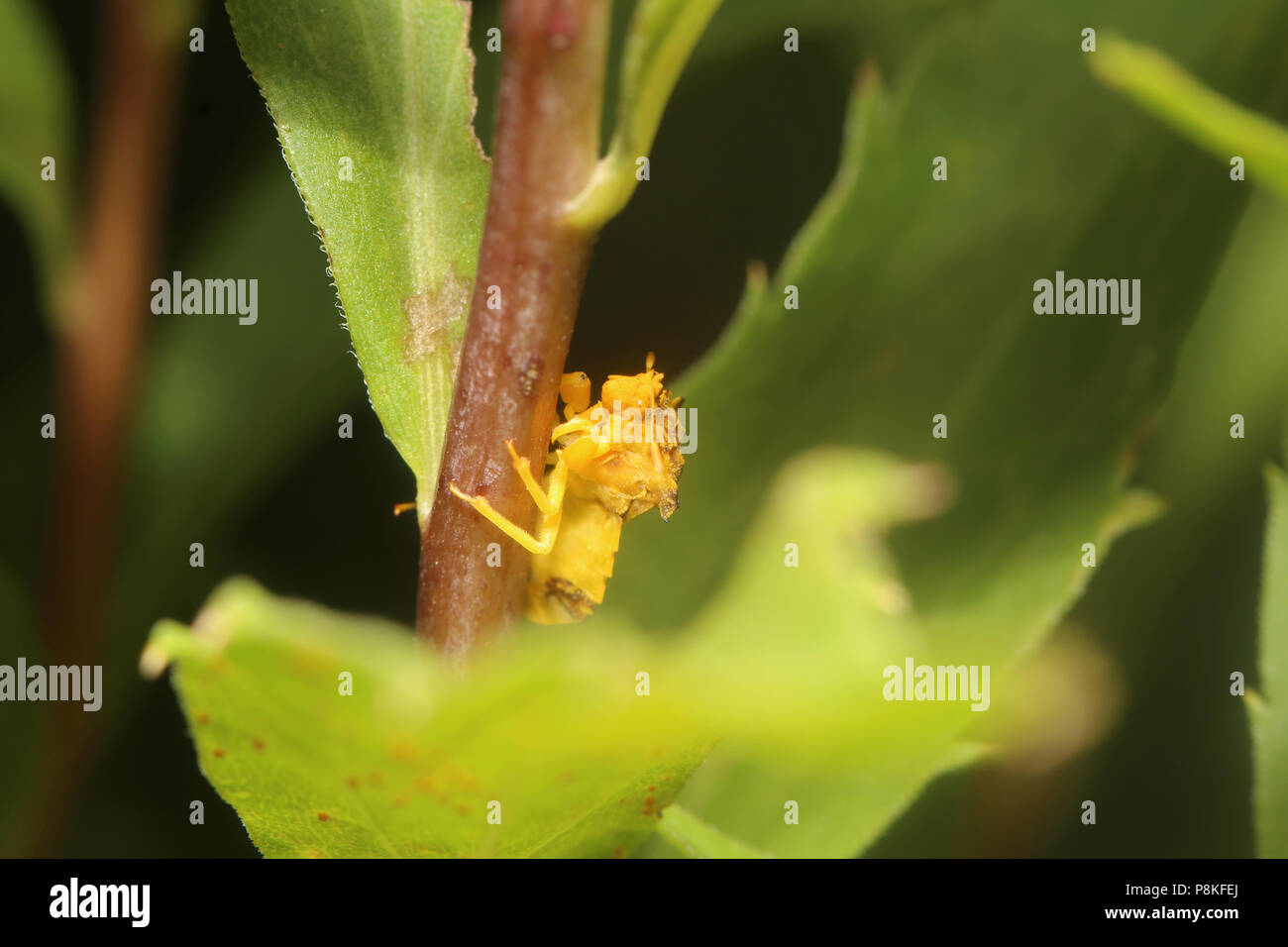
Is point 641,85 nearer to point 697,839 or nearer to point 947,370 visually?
point 697,839

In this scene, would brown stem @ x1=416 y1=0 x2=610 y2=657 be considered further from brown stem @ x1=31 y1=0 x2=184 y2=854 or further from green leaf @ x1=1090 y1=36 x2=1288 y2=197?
brown stem @ x1=31 y1=0 x2=184 y2=854

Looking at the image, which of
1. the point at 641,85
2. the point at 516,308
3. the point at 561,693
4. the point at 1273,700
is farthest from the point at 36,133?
the point at 1273,700

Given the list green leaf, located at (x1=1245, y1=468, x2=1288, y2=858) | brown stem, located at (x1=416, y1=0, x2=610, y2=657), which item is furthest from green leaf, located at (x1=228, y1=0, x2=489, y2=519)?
green leaf, located at (x1=1245, y1=468, x2=1288, y2=858)

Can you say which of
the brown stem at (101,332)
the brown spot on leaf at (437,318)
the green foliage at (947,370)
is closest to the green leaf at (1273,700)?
the green foliage at (947,370)

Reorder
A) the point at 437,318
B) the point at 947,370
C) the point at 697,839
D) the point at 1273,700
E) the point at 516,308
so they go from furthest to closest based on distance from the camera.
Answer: the point at 947,370 → the point at 1273,700 → the point at 697,839 → the point at 437,318 → the point at 516,308
